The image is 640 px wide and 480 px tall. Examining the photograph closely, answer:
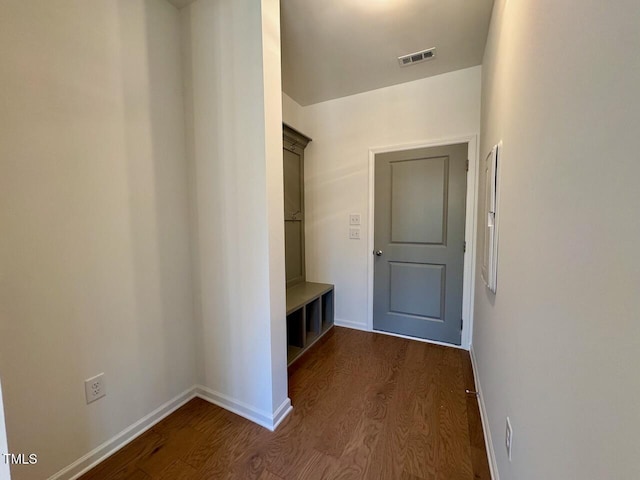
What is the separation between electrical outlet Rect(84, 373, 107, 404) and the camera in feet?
4.42

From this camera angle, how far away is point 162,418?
1686 millimetres

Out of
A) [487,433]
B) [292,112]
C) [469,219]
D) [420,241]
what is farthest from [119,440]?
[292,112]

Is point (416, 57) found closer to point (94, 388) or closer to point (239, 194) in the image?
point (239, 194)

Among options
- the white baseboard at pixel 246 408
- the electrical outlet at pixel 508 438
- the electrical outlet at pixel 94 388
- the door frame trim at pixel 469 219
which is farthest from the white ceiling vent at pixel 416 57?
the electrical outlet at pixel 94 388

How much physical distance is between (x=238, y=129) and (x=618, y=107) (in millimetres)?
1585

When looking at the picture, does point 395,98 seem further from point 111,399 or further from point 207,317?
point 111,399

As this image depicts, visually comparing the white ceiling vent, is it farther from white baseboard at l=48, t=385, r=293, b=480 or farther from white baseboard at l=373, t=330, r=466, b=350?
white baseboard at l=48, t=385, r=293, b=480

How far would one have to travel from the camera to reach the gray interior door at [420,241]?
251 centimetres

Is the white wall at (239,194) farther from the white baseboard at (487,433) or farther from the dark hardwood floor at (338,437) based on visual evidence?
the white baseboard at (487,433)

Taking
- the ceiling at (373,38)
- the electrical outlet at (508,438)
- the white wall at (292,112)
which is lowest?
the electrical outlet at (508,438)

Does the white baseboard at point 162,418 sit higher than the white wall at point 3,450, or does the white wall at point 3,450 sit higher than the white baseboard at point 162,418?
the white wall at point 3,450

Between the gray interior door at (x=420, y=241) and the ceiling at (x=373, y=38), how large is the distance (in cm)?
74

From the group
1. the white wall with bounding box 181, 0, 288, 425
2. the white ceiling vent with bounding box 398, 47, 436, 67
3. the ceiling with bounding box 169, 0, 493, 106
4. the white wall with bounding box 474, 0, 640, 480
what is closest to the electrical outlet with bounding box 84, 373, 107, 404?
the white wall with bounding box 181, 0, 288, 425

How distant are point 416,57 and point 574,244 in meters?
2.26
